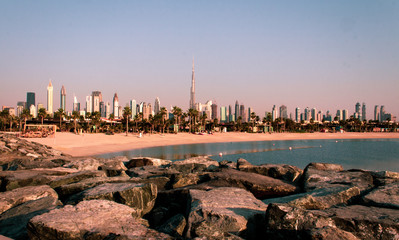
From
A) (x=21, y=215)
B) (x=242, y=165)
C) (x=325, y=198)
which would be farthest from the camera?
(x=242, y=165)

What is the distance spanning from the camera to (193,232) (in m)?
4.67

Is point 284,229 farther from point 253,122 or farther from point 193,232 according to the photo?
point 253,122

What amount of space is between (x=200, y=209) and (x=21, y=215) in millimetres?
3461

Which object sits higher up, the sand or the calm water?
the sand

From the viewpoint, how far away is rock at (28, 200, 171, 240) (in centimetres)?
441

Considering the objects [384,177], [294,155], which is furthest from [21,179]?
Answer: [294,155]

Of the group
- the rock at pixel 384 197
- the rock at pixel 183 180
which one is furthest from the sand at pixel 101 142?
the rock at pixel 384 197

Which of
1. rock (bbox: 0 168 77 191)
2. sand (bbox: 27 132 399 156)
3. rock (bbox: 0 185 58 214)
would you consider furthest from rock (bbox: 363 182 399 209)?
sand (bbox: 27 132 399 156)

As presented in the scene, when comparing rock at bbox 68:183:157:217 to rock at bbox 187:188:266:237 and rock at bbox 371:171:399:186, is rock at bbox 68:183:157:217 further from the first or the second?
rock at bbox 371:171:399:186

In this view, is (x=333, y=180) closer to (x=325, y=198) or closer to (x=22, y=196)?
(x=325, y=198)

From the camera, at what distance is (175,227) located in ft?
16.4

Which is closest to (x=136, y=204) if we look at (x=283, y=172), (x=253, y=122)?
(x=283, y=172)

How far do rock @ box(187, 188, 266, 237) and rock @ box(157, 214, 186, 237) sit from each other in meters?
0.17

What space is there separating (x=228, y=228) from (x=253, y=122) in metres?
125
